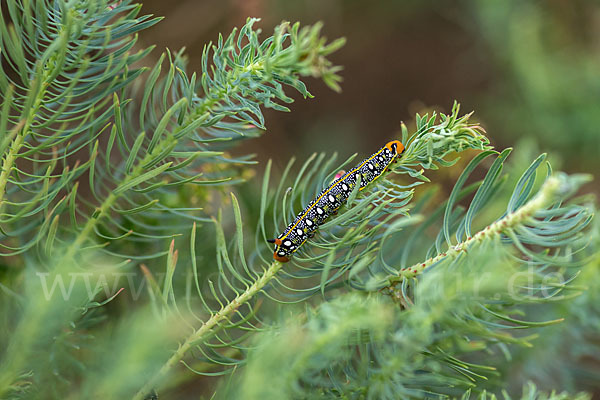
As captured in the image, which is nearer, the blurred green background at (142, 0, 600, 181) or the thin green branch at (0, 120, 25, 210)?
the thin green branch at (0, 120, 25, 210)

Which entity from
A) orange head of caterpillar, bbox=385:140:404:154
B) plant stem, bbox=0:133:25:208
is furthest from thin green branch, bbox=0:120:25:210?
orange head of caterpillar, bbox=385:140:404:154

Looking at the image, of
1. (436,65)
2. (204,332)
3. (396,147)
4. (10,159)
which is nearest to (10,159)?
(10,159)

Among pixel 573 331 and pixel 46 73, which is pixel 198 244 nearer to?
pixel 46 73

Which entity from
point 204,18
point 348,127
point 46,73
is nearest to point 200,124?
point 46,73

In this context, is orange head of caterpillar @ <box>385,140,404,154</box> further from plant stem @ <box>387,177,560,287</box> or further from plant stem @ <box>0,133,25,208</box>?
plant stem @ <box>0,133,25,208</box>

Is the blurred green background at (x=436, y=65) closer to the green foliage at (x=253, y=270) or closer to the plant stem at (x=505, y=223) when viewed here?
the green foliage at (x=253, y=270)

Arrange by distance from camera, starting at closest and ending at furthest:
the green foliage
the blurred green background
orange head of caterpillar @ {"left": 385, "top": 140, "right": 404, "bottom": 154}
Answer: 1. the green foliage
2. orange head of caterpillar @ {"left": 385, "top": 140, "right": 404, "bottom": 154}
3. the blurred green background

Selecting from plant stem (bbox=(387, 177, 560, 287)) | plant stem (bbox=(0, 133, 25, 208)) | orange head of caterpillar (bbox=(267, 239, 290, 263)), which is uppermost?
plant stem (bbox=(387, 177, 560, 287))

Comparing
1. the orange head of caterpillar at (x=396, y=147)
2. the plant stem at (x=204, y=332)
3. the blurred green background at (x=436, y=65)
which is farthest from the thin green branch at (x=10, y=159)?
A: the blurred green background at (x=436, y=65)
